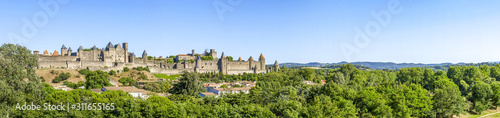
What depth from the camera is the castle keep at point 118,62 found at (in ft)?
294

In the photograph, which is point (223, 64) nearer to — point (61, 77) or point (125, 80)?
point (125, 80)

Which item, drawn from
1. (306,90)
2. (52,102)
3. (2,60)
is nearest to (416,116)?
(306,90)

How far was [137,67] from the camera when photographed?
99.8m

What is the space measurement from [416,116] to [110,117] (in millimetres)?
35565

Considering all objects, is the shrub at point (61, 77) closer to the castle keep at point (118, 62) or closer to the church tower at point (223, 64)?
the castle keep at point (118, 62)

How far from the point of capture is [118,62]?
317ft

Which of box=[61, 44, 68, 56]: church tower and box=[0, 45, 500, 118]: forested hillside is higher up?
box=[61, 44, 68, 56]: church tower

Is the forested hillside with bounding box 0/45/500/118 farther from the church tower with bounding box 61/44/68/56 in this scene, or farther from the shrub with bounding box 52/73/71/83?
the church tower with bounding box 61/44/68/56

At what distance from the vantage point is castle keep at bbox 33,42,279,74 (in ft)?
294

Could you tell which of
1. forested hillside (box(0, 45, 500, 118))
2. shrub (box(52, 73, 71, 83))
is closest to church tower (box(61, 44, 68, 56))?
shrub (box(52, 73, 71, 83))

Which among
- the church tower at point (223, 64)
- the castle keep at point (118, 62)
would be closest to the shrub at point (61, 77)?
the castle keep at point (118, 62)

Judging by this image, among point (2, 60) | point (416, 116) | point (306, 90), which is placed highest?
point (2, 60)

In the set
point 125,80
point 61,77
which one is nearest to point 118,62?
point 125,80

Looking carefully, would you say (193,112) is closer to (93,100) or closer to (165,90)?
(93,100)
